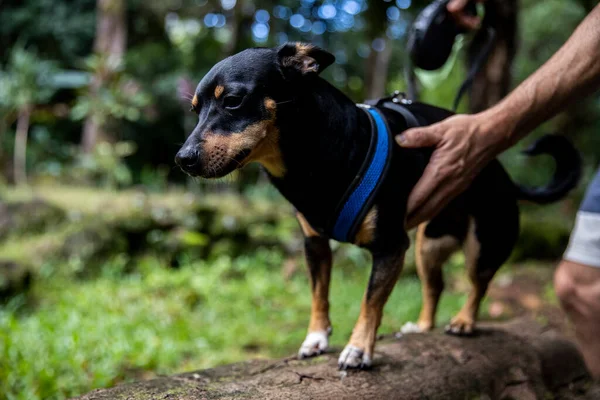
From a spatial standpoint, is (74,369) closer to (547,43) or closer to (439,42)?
(439,42)

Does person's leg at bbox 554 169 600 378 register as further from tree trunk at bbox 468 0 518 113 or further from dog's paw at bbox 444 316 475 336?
tree trunk at bbox 468 0 518 113

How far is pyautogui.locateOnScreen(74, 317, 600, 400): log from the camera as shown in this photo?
2.10 meters

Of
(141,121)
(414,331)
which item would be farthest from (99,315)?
(141,121)

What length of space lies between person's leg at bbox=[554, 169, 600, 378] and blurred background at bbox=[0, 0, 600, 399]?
169cm

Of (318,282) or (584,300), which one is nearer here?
(584,300)

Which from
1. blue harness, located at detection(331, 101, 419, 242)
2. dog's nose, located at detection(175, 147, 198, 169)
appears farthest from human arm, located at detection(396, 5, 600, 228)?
dog's nose, located at detection(175, 147, 198, 169)

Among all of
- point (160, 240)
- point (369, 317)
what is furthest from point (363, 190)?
point (160, 240)

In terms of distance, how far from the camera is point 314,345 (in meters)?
2.60

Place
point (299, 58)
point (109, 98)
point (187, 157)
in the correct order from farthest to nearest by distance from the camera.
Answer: point (109, 98), point (299, 58), point (187, 157)

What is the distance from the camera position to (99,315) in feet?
16.1

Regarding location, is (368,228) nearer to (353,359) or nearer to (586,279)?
(353,359)

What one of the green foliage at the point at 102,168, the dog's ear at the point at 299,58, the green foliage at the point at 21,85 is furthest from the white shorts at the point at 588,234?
the green foliage at the point at 21,85

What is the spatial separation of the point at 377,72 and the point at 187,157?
10.4 metres

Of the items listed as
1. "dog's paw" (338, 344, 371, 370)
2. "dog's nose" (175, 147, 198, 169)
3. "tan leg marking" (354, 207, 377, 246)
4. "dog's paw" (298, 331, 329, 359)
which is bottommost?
"dog's paw" (298, 331, 329, 359)
